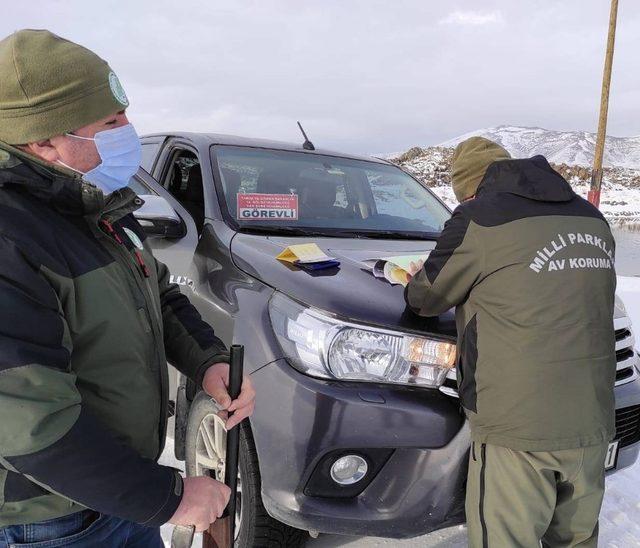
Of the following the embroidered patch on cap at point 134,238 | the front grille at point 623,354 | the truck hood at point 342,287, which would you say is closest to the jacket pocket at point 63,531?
the embroidered patch on cap at point 134,238

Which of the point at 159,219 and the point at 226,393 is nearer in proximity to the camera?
the point at 226,393

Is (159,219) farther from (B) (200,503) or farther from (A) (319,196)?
(B) (200,503)

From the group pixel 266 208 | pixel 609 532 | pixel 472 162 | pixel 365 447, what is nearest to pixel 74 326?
pixel 365 447

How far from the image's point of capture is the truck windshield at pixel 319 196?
2658 mm

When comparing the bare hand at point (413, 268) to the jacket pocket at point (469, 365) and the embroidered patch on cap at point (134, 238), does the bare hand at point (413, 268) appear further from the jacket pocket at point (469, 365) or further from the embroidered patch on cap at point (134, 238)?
the embroidered patch on cap at point (134, 238)

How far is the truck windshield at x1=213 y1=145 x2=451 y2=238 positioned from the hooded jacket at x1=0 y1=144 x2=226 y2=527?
1.34m

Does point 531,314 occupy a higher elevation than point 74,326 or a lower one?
lower

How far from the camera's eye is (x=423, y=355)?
179 centimetres

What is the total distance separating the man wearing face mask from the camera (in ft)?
2.99

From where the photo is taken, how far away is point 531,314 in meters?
1.63

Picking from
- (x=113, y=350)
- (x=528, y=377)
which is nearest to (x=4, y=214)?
(x=113, y=350)

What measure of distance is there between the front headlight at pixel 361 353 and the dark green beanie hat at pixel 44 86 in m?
0.92

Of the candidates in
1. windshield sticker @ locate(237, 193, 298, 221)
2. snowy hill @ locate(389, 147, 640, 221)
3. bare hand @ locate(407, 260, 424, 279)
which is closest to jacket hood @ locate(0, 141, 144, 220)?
bare hand @ locate(407, 260, 424, 279)

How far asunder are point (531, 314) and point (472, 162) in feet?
2.24
